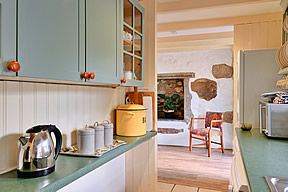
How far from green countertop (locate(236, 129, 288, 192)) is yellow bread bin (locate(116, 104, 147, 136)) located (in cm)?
87

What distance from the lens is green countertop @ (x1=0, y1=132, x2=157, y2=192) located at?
3.08ft

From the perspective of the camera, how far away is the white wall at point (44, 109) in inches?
44.9

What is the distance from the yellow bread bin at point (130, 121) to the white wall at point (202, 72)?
3.49 m

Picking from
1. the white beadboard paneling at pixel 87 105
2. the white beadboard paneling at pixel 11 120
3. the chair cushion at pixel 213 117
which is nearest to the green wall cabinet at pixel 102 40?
the white beadboard paneling at pixel 87 105

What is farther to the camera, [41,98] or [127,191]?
[127,191]

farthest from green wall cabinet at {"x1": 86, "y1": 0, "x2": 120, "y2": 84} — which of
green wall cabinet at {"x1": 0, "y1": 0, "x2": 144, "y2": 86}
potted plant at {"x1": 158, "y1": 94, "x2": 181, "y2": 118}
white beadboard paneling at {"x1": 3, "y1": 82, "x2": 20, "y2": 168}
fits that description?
potted plant at {"x1": 158, "y1": 94, "x2": 181, "y2": 118}

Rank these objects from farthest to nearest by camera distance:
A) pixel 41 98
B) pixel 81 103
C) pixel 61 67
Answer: pixel 81 103
pixel 41 98
pixel 61 67

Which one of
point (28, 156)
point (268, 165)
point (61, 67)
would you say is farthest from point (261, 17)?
point (28, 156)

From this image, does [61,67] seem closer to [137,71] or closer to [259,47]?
[137,71]

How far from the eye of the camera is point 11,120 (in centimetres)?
116

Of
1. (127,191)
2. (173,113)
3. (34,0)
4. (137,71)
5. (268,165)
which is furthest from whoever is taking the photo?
(173,113)

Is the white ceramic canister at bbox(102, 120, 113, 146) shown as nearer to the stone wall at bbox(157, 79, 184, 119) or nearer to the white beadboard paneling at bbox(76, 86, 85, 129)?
the white beadboard paneling at bbox(76, 86, 85, 129)

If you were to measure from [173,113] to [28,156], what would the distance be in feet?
15.6

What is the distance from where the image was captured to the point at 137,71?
6.59 feet
